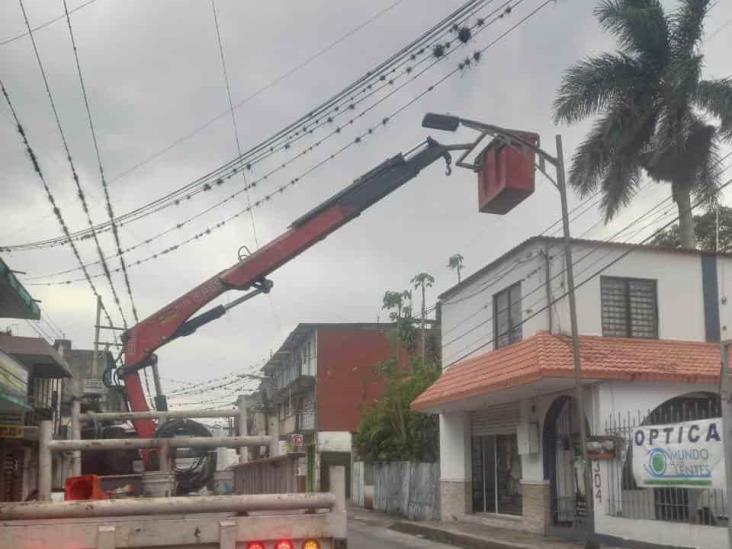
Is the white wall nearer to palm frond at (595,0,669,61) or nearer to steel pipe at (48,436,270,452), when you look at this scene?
palm frond at (595,0,669,61)

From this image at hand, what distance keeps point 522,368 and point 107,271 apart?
341 inches

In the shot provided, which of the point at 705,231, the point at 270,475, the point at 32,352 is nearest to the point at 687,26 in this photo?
the point at 705,231

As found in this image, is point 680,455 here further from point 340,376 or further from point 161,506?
point 340,376

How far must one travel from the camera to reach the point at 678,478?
589 inches

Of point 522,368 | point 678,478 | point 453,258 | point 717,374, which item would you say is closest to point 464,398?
point 522,368

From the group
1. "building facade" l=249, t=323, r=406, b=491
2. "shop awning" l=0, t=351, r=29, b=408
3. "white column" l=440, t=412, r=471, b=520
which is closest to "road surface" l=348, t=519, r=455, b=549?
"white column" l=440, t=412, r=471, b=520

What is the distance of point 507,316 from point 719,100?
1007 cm

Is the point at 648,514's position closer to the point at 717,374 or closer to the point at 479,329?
the point at 717,374

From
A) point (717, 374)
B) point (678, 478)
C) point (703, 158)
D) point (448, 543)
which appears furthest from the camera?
point (703, 158)

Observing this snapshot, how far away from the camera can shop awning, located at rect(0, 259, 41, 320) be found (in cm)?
1152

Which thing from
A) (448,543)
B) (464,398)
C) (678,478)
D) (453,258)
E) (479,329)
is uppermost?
(453,258)

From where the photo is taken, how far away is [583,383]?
730 inches

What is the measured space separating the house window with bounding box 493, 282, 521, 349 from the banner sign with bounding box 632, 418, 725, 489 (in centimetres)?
590

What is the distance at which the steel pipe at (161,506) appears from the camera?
13.3 feet
